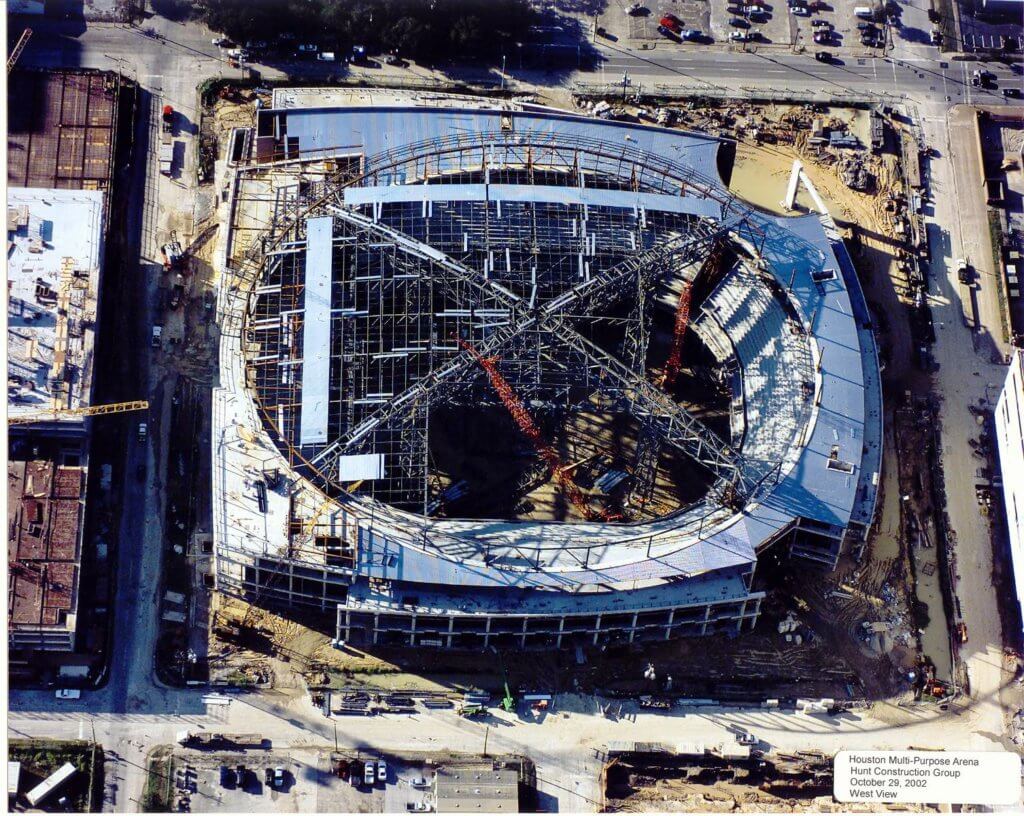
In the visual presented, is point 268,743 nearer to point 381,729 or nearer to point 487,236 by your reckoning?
point 381,729

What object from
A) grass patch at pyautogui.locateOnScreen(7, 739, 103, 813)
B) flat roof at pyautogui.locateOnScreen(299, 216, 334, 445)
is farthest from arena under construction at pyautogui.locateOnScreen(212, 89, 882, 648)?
grass patch at pyautogui.locateOnScreen(7, 739, 103, 813)

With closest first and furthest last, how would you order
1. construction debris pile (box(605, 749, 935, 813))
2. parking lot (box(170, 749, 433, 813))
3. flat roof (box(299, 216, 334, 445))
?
parking lot (box(170, 749, 433, 813)) → construction debris pile (box(605, 749, 935, 813)) → flat roof (box(299, 216, 334, 445))

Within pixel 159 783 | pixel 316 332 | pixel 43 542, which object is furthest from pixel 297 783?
pixel 316 332

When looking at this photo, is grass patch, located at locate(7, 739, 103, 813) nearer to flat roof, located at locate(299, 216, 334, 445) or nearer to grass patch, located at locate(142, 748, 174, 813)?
grass patch, located at locate(142, 748, 174, 813)

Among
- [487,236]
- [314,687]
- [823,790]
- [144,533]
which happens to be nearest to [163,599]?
[144,533]

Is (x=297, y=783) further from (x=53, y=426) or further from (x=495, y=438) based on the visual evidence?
(x=53, y=426)

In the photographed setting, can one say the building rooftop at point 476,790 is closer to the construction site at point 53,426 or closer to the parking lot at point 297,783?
the parking lot at point 297,783
